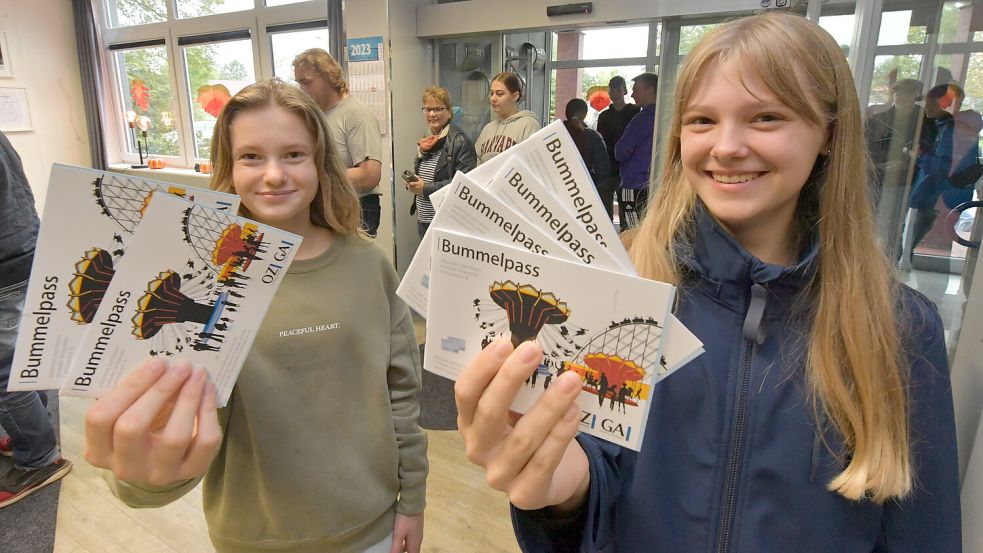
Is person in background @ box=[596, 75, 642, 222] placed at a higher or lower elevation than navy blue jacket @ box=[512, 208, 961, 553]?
higher

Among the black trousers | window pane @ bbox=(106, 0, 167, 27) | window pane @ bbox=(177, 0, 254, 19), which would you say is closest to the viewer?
the black trousers

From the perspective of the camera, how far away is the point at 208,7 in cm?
630

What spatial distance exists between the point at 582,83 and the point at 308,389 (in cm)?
456

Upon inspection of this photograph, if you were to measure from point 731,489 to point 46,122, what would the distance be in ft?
28.0

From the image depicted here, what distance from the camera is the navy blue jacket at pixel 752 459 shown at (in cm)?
73

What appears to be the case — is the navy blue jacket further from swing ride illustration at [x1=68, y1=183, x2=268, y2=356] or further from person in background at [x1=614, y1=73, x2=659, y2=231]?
person in background at [x1=614, y1=73, x2=659, y2=231]

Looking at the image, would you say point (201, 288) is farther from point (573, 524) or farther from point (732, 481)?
point (732, 481)

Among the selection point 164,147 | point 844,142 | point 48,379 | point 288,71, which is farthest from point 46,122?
point 844,142

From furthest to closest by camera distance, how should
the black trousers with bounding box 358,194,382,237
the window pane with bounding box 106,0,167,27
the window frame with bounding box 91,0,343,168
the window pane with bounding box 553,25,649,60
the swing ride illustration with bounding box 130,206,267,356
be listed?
the window pane with bounding box 106,0,167,27, the window frame with bounding box 91,0,343,168, the window pane with bounding box 553,25,649,60, the black trousers with bounding box 358,194,382,237, the swing ride illustration with bounding box 130,206,267,356

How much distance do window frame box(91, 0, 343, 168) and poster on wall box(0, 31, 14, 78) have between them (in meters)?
1.06

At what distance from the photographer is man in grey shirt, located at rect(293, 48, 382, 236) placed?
297 cm

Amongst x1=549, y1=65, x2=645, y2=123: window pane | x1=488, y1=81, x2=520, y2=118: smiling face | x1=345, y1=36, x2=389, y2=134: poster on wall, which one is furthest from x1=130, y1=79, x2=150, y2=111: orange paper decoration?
x1=488, y1=81, x2=520, y2=118: smiling face

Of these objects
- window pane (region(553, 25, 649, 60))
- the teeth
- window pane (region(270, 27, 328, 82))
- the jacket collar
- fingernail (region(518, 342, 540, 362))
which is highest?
window pane (region(270, 27, 328, 82))

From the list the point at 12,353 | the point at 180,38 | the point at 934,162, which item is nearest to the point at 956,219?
the point at 934,162
